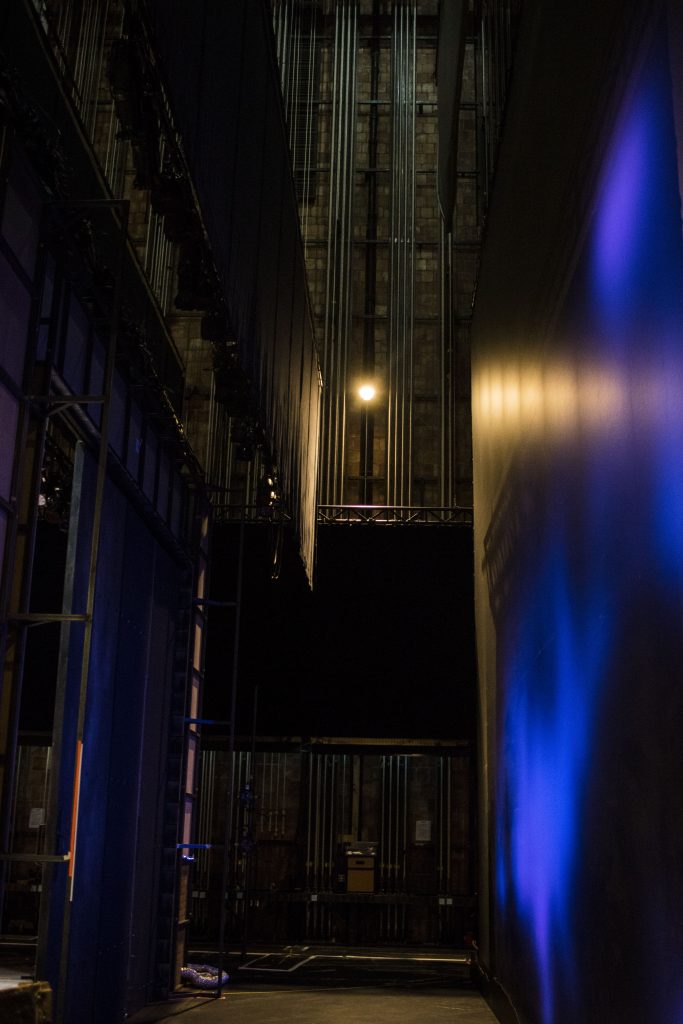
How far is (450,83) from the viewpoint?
478 inches

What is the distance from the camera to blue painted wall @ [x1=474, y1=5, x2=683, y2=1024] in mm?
3273

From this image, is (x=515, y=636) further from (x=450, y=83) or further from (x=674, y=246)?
(x=450, y=83)

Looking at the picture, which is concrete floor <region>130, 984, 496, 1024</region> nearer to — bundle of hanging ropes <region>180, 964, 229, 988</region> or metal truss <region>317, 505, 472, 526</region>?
bundle of hanging ropes <region>180, 964, 229, 988</region>

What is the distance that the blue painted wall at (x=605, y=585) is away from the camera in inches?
129

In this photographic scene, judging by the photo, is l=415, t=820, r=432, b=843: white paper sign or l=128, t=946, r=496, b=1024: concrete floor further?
l=415, t=820, r=432, b=843: white paper sign

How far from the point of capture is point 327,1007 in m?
9.01

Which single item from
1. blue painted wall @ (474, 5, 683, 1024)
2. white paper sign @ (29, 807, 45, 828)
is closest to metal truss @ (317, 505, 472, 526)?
white paper sign @ (29, 807, 45, 828)

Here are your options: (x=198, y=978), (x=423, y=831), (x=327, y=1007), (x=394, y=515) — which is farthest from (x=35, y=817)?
(x=327, y=1007)

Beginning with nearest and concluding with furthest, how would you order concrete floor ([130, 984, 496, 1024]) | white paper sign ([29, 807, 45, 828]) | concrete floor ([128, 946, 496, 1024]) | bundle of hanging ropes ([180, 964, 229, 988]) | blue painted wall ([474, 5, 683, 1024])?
blue painted wall ([474, 5, 683, 1024]) → concrete floor ([130, 984, 496, 1024]) → concrete floor ([128, 946, 496, 1024]) → bundle of hanging ropes ([180, 964, 229, 988]) → white paper sign ([29, 807, 45, 828])

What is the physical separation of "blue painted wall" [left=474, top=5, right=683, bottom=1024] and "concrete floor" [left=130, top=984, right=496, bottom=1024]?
1978 mm

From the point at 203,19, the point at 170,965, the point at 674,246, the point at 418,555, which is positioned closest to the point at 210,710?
the point at 418,555

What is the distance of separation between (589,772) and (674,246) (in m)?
2.43

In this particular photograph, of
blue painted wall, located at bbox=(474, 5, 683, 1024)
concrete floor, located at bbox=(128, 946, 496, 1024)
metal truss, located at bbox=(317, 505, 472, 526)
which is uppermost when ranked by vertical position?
metal truss, located at bbox=(317, 505, 472, 526)

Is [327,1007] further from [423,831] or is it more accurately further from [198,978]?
[423,831]
